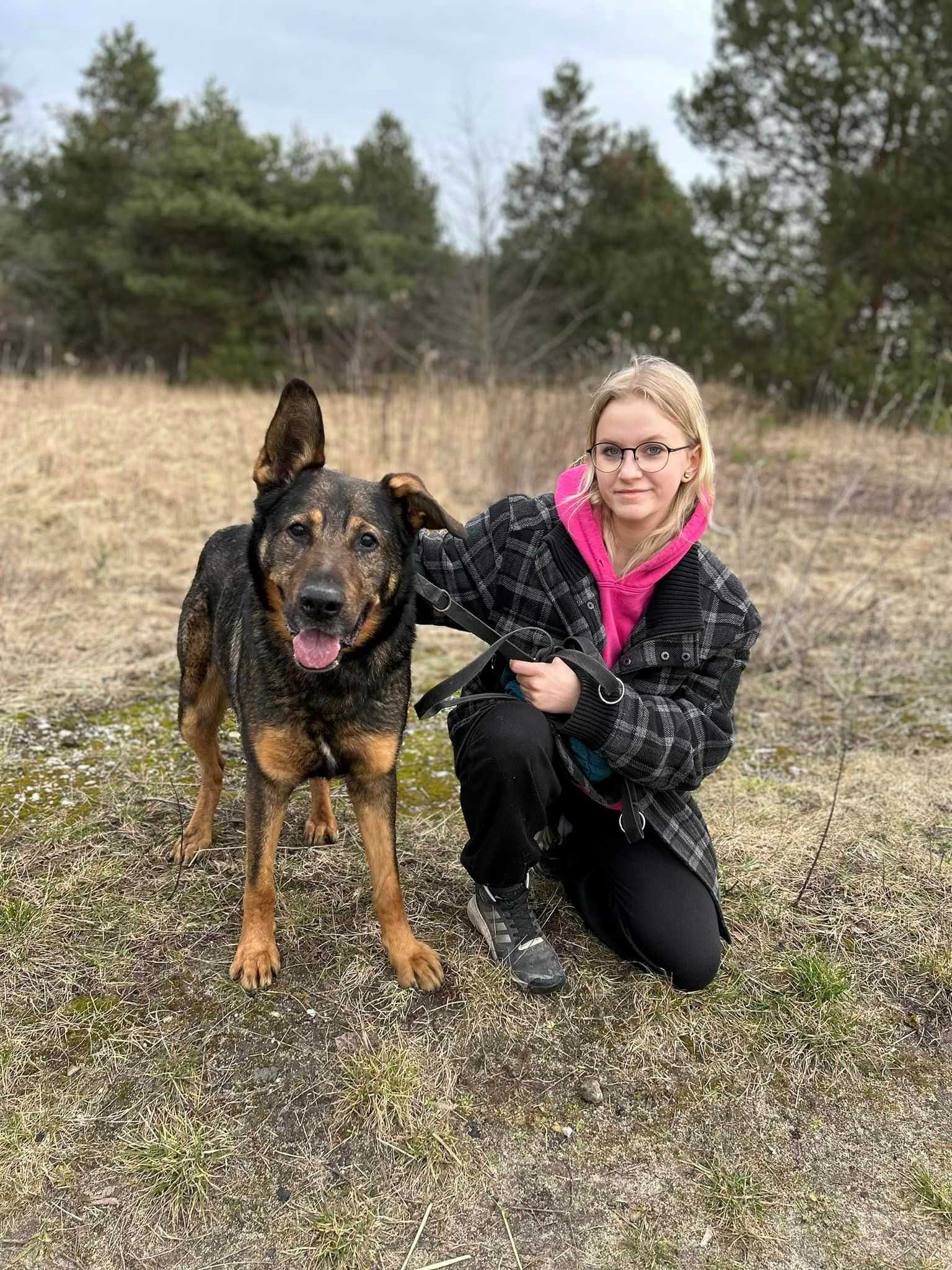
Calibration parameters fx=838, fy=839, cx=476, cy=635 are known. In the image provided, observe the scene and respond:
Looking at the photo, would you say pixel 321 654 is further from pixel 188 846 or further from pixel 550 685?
pixel 188 846

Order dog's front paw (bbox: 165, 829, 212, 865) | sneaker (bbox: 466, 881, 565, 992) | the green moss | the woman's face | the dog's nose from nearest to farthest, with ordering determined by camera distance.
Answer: the dog's nose → the woman's face → sneaker (bbox: 466, 881, 565, 992) → dog's front paw (bbox: 165, 829, 212, 865) → the green moss

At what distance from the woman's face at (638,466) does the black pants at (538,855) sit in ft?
2.33

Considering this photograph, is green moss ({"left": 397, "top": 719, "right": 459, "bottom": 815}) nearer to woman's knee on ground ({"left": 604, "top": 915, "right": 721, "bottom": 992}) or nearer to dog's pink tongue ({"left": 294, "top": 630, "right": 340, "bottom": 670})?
woman's knee on ground ({"left": 604, "top": 915, "right": 721, "bottom": 992})

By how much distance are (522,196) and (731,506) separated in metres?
20.3

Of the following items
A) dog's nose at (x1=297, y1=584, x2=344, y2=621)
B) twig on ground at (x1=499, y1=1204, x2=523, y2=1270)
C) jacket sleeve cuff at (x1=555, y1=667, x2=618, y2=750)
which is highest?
dog's nose at (x1=297, y1=584, x2=344, y2=621)

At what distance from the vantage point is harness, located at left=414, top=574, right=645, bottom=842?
247 centimetres

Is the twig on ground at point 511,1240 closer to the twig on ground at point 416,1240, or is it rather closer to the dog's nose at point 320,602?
the twig on ground at point 416,1240

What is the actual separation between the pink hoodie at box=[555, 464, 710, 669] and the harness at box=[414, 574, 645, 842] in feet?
0.44

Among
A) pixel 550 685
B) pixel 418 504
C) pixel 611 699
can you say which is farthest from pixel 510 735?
pixel 418 504

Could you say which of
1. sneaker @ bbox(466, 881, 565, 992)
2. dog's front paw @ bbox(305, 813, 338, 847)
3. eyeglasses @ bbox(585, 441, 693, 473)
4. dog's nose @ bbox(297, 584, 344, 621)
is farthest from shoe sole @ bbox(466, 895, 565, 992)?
eyeglasses @ bbox(585, 441, 693, 473)

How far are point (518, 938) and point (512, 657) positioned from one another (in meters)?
0.92

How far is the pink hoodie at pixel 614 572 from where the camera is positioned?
263 centimetres

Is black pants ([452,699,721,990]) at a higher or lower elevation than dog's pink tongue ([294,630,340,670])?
lower

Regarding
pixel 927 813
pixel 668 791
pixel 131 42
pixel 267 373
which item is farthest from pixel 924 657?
pixel 131 42
